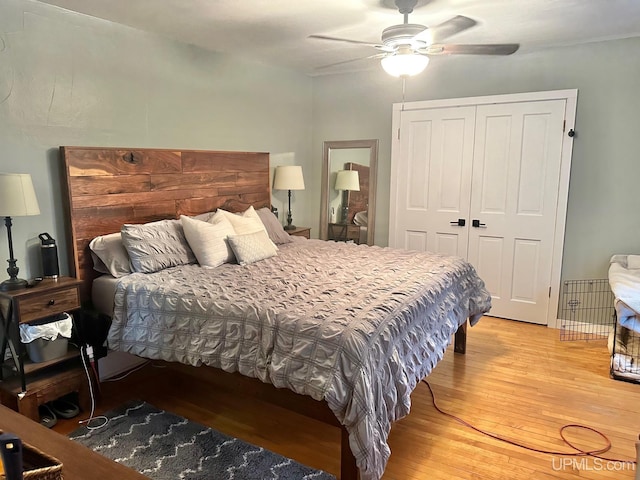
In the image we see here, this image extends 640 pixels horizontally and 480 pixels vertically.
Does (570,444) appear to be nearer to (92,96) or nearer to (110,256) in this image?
(110,256)

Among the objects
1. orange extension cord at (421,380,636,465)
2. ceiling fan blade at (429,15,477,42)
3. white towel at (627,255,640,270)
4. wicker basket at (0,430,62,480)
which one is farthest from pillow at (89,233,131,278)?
white towel at (627,255,640,270)

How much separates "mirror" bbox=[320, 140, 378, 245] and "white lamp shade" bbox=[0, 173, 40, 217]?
10.8ft

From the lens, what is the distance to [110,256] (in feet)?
9.83

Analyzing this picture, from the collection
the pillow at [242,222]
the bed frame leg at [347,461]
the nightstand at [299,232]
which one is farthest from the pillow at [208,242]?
the bed frame leg at [347,461]

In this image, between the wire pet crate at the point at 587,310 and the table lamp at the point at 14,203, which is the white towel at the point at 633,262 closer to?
the wire pet crate at the point at 587,310

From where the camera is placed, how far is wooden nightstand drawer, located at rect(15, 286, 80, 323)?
7.94ft

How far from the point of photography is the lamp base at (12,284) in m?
2.48

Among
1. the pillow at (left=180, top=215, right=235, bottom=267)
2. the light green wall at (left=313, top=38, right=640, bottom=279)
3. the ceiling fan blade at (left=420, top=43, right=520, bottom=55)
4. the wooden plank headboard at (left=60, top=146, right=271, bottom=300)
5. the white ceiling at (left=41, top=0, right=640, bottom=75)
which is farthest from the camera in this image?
the light green wall at (left=313, top=38, right=640, bottom=279)

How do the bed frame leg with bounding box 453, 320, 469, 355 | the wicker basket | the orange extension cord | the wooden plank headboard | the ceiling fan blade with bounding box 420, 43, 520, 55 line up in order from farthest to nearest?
the bed frame leg with bounding box 453, 320, 469, 355 → the wooden plank headboard → the ceiling fan blade with bounding box 420, 43, 520, 55 → the orange extension cord → the wicker basket

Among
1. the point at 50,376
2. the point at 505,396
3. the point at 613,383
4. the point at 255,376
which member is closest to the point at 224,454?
the point at 255,376

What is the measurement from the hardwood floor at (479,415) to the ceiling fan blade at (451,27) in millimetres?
2310

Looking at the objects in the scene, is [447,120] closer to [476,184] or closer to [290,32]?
[476,184]

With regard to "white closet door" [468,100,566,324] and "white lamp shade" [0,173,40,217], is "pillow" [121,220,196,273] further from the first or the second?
"white closet door" [468,100,566,324]

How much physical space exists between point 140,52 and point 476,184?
125 inches
